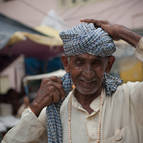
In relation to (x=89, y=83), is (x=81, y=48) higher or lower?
higher

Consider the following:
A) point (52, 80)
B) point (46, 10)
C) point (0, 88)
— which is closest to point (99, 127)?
point (52, 80)

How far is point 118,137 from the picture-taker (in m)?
1.76

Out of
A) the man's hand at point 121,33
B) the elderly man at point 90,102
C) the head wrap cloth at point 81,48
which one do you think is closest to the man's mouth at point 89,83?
the elderly man at point 90,102

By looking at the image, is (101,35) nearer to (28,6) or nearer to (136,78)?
(136,78)

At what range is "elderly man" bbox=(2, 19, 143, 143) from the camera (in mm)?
1796

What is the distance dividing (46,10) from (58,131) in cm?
1022

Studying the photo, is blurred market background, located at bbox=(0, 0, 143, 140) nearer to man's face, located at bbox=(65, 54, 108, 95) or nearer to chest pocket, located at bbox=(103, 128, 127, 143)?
man's face, located at bbox=(65, 54, 108, 95)

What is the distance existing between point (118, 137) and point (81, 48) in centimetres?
66

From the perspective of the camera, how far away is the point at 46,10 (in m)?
11.6

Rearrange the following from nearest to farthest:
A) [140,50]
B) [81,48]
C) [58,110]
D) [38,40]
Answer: [140,50]
[81,48]
[58,110]
[38,40]

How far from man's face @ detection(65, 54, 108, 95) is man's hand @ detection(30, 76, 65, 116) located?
157 millimetres

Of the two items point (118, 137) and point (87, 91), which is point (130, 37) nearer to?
point (87, 91)

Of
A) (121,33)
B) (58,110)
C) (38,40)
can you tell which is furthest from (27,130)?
(38,40)

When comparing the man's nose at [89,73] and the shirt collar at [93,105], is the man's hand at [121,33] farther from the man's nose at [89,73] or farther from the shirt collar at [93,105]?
the shirt collar at [93,105]
